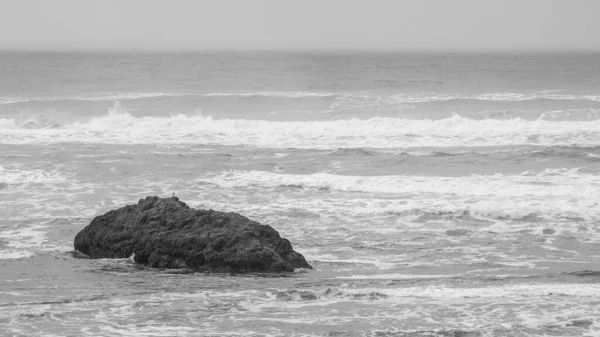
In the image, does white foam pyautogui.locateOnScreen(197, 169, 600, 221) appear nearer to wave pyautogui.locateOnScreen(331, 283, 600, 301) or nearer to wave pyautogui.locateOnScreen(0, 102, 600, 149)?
wave pyautogui.locateOnScreen(331, 283, 600, 301)

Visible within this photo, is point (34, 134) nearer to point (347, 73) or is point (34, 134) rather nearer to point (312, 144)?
point (312, 144)

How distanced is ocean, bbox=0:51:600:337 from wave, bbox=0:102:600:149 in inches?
4.8

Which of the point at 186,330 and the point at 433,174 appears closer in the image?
the point at 186,330

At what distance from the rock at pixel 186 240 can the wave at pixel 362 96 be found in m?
27.8

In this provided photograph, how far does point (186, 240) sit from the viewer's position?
13.6 m

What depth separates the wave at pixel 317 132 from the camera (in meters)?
→ 29.1

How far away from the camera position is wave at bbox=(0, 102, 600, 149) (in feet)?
95.5

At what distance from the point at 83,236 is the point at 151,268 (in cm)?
179

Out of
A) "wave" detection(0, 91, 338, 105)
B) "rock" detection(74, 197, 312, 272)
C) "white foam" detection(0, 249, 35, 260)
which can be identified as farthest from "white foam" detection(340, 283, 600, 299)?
"wave" detection(0, 91, 338, 105)

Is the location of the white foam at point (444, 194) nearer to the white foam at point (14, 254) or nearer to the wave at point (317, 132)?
the white foam at point (14, 254)

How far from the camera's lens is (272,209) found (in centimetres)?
1841

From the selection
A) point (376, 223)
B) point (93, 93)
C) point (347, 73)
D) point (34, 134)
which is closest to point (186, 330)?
point (376, 223)

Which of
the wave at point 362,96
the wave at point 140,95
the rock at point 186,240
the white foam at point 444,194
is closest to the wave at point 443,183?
the white foam at point 444,194

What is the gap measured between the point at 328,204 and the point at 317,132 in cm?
1327
